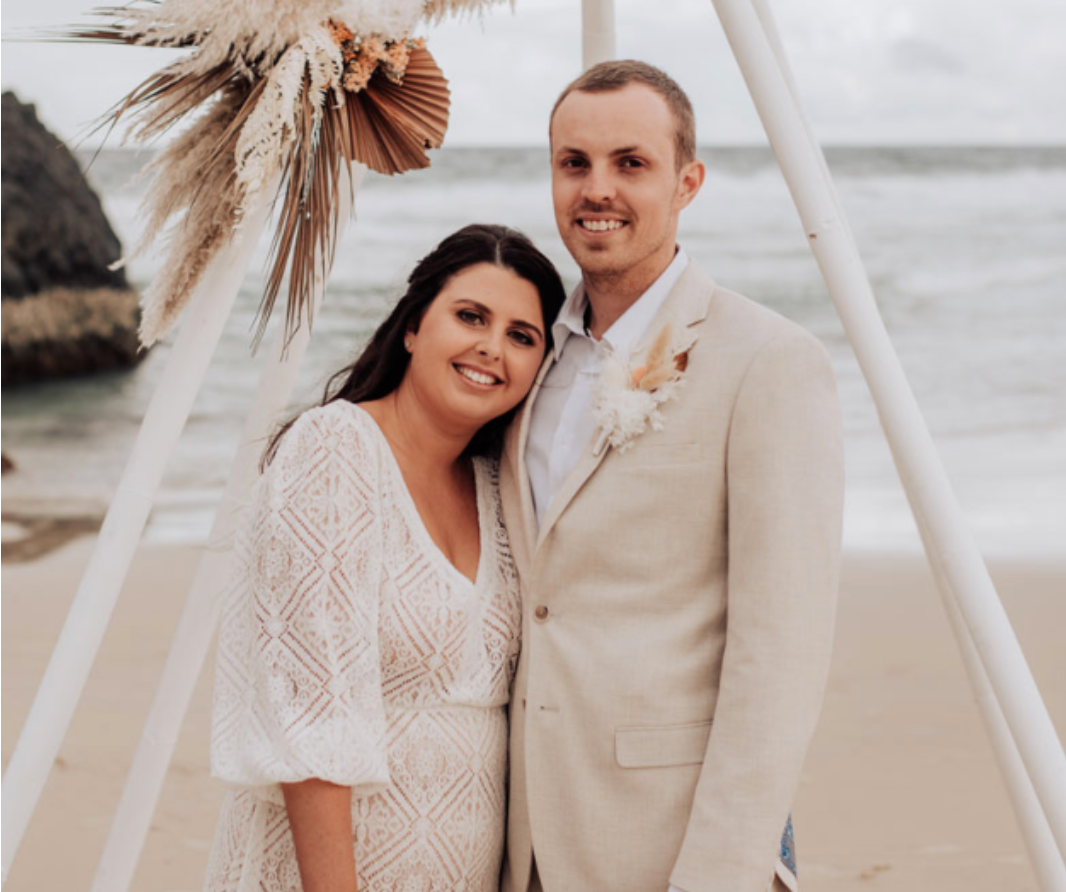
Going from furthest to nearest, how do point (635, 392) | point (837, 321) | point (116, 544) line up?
point (837, 321), point (116, 544), point (635, 392)

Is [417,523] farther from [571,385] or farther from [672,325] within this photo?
[672,325]

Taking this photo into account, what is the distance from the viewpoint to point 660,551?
2.45m

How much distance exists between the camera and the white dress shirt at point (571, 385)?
2.62 meters

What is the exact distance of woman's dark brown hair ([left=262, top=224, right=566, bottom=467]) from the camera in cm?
273

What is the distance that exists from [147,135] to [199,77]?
0.15m

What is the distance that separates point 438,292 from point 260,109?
1.60ft

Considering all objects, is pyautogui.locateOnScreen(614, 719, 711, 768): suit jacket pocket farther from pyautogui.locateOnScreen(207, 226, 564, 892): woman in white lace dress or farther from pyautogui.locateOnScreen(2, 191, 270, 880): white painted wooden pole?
pyautogui.locateOnScreen(2, 191, 270, 880): white painted wooden pole

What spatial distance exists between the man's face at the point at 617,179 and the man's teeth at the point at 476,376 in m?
0.28

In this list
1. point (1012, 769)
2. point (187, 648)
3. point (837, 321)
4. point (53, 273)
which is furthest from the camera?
point (53, 273)

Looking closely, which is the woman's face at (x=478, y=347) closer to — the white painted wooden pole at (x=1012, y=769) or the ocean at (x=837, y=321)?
the white painted wooden pole at (x=1012, y=769)

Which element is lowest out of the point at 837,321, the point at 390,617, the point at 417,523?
the point at 837,321

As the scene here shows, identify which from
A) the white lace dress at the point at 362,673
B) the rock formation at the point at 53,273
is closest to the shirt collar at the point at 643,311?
the white lace dress at the point at 362,673

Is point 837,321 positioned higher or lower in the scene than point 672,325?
lower

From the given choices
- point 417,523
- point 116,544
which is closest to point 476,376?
point 417,523
